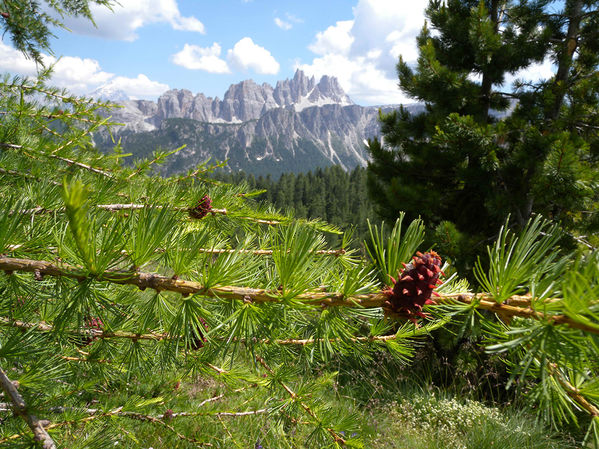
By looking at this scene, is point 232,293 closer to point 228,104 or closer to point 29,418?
point 29,418

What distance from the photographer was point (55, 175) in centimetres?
117

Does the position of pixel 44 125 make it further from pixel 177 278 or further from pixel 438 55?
pixel 438 55

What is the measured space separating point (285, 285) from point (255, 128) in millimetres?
176693

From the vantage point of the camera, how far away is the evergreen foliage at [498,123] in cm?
459

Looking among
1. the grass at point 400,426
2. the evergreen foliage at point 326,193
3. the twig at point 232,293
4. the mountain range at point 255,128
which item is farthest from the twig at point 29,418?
the mountain range at point 255,128

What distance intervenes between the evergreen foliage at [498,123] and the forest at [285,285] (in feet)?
0.14

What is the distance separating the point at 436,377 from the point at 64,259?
6244 mm

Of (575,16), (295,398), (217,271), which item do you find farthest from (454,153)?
(217,271)

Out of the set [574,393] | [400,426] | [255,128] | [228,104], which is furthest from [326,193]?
[228,104]

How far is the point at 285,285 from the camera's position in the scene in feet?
2.04

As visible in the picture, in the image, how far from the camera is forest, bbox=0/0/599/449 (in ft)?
1.87

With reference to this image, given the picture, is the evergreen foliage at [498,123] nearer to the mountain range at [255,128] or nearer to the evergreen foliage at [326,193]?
the evergreen foliage at [326,193]

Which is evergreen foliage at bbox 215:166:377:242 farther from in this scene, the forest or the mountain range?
the mountain range

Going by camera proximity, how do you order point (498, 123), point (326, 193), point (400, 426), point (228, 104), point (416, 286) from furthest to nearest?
point (228, 104), point (326, 193), point (498, 123), point (400, 426), point (416, 286)
